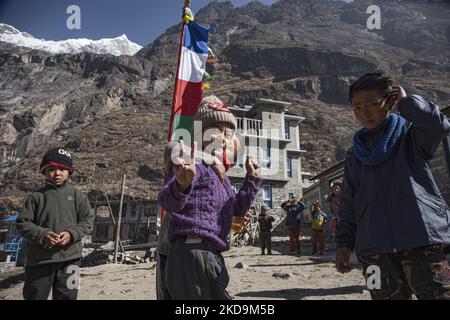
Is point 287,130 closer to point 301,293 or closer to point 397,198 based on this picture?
point 301,293

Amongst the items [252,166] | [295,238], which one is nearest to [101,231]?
[295,238]

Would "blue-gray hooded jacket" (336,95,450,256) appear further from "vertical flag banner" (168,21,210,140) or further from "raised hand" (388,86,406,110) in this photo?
"vertical flag banner" (168,21,210,140)

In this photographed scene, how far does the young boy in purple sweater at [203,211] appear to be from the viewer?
1.65m

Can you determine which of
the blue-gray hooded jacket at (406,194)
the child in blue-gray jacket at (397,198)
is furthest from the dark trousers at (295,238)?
the blue-gray hooded jacket at (406,194)

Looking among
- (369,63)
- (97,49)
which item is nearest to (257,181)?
(369,63)

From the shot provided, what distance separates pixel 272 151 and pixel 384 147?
23.3m

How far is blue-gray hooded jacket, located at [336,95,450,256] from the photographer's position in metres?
1.75

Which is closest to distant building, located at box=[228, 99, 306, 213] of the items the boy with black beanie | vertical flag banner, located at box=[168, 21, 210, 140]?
vertical flag banner, located at box=[168, 21, 210, 140]

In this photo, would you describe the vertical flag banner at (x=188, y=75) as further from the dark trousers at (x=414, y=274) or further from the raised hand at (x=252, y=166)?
the dark trousers at (x=414, y=274)

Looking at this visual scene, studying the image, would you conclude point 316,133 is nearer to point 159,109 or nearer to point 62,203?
point 159,109

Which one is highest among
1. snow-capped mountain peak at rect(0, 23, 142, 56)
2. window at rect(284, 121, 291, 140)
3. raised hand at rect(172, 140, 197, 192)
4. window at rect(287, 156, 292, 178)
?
snow-capped mountain peak at rect(0, 23, 142, 56)

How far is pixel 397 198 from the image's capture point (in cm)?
185

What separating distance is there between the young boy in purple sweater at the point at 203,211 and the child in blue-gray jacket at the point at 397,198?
71cm

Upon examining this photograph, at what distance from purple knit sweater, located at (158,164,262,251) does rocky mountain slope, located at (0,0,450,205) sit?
42.8 m
